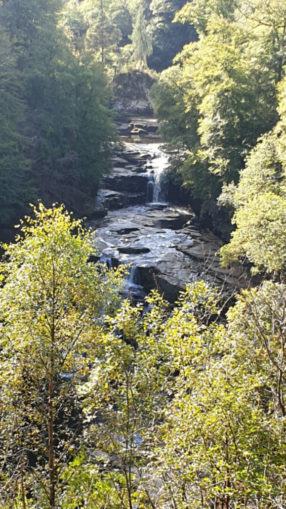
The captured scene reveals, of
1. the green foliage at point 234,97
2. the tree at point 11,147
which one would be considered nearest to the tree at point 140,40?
the green foliage at point 234,97

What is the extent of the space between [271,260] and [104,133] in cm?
2165

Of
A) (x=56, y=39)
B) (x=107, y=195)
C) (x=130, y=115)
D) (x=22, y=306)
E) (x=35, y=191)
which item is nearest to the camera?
(x=22, y=306)

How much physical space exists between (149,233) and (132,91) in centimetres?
3843

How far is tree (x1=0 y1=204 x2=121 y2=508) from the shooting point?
7113mm

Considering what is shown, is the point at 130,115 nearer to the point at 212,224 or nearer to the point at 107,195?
the point at 107,195

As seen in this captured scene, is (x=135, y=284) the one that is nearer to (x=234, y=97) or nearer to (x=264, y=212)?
(x=264, y=212)

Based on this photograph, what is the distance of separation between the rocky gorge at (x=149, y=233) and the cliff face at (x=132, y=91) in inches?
571

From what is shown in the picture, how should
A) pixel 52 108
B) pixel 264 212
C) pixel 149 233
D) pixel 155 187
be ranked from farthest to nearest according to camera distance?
pixel 155 187, pixel 52 108, pixel 149 233, pixel 264 212

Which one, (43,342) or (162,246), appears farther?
(162,246)

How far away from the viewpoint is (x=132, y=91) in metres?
59.0

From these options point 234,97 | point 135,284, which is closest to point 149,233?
point 135,284

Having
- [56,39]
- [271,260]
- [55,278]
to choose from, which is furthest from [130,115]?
[55,278]

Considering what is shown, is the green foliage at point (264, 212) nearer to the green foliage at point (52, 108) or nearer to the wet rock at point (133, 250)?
the wet rock at point (133, 250)

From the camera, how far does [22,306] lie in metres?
7.97
